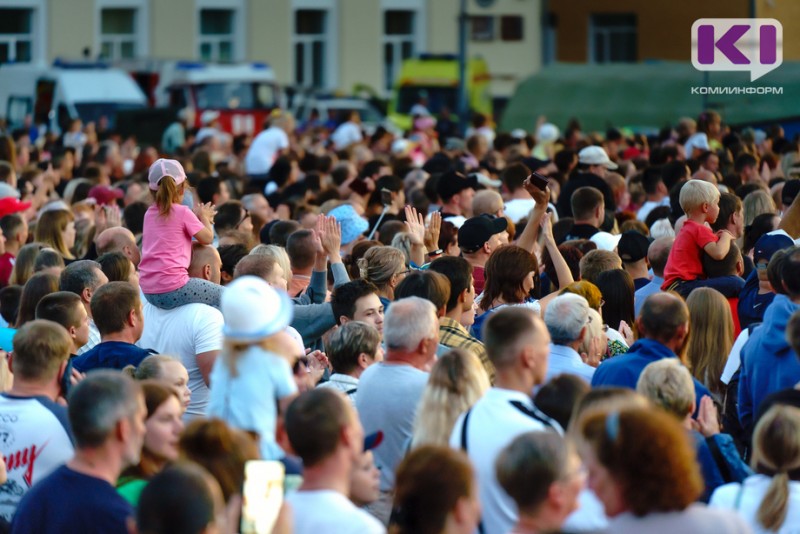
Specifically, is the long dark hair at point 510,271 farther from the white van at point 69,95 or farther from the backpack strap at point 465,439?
the white van at point 69,95

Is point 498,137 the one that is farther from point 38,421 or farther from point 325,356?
point 38,421

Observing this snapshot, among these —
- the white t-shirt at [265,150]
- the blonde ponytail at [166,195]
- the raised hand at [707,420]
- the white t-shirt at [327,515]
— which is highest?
the white t-shirt at [265,150]

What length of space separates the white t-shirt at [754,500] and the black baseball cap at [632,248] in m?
4.24

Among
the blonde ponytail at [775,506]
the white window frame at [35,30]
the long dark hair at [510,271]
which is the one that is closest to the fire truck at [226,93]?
the white window frame at [35,30]

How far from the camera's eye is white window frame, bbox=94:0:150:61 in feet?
120

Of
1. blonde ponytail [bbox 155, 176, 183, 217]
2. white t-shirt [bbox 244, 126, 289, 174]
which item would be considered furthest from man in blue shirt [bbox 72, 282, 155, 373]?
white t-shirt [bbox 244, 126, 289, 174]

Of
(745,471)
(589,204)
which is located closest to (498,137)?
(589,204)

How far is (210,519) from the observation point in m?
3.81

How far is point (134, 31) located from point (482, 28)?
10518 mm

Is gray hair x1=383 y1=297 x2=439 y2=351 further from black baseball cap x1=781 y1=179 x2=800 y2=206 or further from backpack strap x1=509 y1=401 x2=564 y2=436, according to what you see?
black baseball cap x1=781 y1=179 x2=800 y2=206

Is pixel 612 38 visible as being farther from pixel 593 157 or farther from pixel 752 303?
pixel 752 303

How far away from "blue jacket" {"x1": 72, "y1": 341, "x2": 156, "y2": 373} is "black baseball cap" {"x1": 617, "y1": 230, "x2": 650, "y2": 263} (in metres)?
3.39

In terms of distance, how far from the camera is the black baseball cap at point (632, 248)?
8.95m

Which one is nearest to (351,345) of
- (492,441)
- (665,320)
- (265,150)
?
(665,320)
